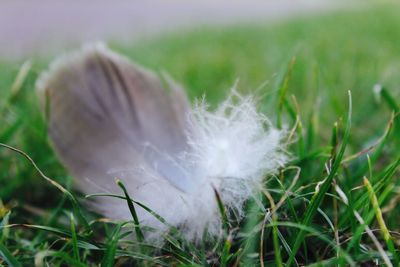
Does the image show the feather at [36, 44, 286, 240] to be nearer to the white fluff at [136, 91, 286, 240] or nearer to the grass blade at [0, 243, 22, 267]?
the white fluff at [136, 91, 286, 240]

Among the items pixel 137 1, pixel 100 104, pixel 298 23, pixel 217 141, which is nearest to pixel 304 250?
pixel 217 141

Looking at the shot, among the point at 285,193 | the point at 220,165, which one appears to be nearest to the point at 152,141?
the point at 220,165

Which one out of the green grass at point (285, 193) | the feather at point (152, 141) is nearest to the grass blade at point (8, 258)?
the green grass at point (285, 193)

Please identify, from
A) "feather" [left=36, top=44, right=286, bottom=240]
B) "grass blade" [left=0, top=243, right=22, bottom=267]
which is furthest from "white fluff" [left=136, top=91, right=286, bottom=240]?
"grass blade" [left=0, top=243, right=22, bottom=267]

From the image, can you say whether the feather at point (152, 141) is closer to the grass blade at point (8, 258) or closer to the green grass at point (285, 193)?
the green grass at point (285, 193)

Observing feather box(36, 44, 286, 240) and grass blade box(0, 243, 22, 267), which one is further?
feather box(36, 44, 286, 240)

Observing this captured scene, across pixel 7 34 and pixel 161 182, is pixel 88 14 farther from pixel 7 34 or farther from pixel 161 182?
pixel 161 182

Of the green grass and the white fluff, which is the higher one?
the white fluff
